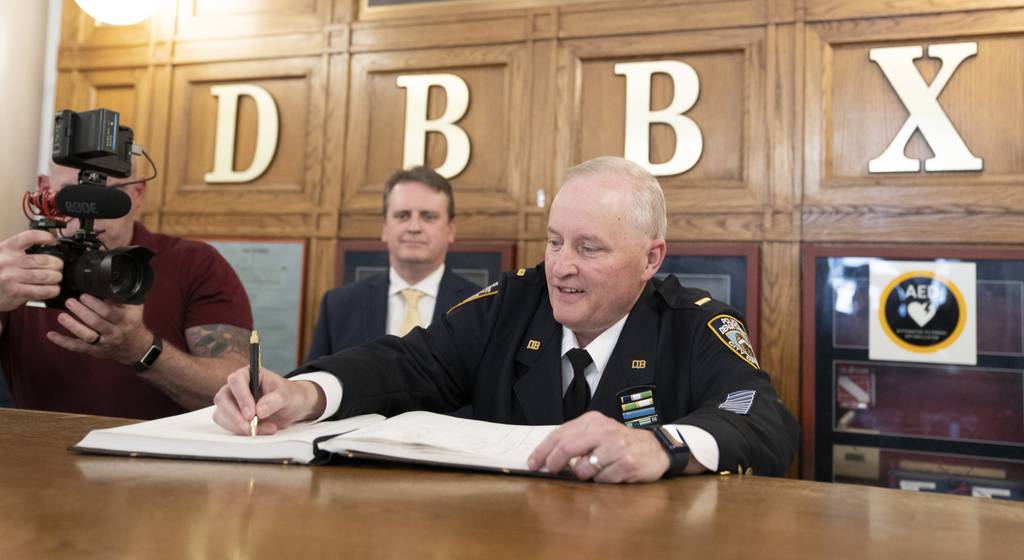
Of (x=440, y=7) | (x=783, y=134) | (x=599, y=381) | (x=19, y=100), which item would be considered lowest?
(x=599, y=381)

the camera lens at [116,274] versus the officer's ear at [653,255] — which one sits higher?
the officer's ear at [653,255]

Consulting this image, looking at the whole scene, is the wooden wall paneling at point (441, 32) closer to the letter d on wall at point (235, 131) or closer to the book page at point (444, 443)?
the letter d on wall at point (235, 131)

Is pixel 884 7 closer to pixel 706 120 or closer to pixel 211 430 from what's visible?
pixel 706 120

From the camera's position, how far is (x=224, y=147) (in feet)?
13.6

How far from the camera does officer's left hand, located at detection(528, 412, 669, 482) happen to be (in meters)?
1.06

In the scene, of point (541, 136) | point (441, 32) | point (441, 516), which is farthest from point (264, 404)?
point (441, 32)

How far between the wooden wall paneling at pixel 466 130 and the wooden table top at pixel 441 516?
2633 mm

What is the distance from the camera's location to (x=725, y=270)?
132 inches

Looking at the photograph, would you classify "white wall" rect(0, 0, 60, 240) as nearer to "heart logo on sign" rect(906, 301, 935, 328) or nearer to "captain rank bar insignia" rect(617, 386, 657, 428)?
"captain rank bar insignia" rect(617, 386, 657, 428)

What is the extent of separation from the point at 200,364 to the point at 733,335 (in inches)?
54.5

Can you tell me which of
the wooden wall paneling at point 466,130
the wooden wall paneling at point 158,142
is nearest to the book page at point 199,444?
the wooden wall paneling at point 466,130

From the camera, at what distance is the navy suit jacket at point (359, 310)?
3.09 meters

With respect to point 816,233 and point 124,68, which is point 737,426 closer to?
point 816,233

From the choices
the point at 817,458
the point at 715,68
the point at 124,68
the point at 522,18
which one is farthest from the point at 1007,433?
the point at 124,68
